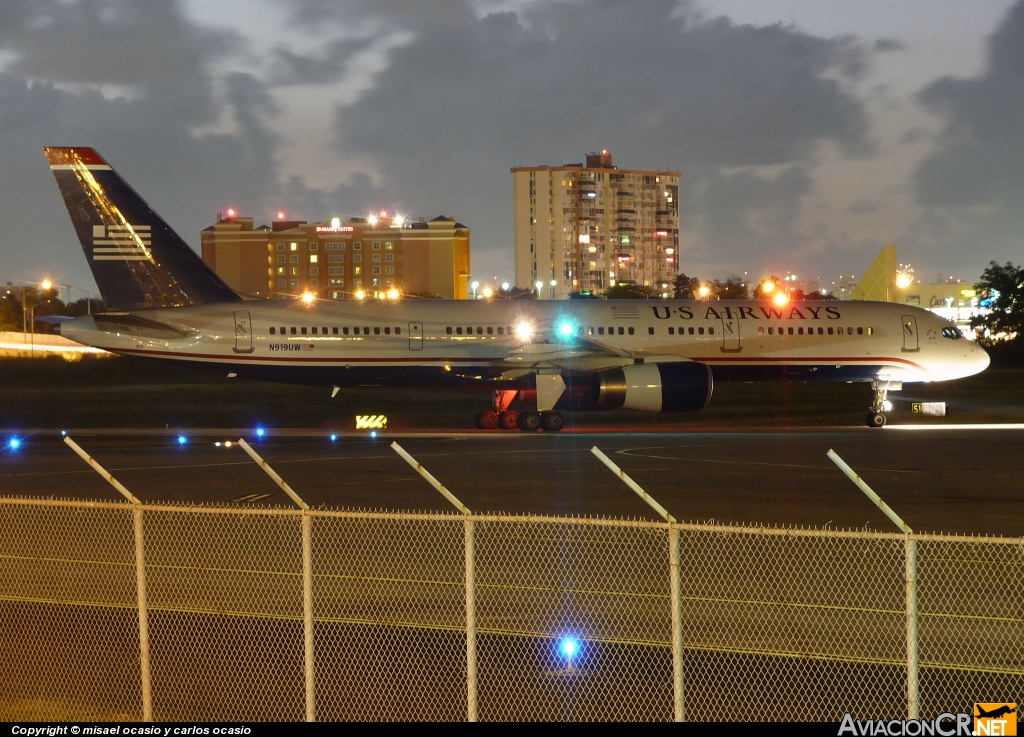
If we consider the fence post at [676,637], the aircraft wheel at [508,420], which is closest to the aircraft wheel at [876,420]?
the aircraft wheel at [508,420]

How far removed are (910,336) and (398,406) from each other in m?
17.7

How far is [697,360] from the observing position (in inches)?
1403

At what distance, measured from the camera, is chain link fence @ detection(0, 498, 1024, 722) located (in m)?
9.05

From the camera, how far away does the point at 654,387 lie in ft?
104

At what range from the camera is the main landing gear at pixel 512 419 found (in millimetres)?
33438

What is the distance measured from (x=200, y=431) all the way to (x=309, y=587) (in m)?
27.2

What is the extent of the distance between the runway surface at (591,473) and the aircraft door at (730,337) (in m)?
3.81

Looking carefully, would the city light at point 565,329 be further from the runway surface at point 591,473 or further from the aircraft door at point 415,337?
the aircraft door at point 415,337

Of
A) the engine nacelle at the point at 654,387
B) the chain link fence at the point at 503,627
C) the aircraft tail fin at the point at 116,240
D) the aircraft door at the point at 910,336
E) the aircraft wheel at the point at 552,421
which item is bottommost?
the chain link fence at the point at 503,627

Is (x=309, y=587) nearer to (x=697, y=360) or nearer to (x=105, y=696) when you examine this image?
(x=105, y=696)

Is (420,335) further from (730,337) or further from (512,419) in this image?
(730,337)

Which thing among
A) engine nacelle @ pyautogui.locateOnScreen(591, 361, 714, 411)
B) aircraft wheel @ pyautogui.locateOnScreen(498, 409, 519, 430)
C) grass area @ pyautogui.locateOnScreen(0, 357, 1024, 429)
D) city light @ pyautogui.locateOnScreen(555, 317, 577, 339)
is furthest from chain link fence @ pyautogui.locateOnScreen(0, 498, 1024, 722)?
grass area @ pyautogui.locateOnScreen(0, 357, 1024, 429)

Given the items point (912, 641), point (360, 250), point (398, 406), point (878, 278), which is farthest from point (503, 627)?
point (360, 250)

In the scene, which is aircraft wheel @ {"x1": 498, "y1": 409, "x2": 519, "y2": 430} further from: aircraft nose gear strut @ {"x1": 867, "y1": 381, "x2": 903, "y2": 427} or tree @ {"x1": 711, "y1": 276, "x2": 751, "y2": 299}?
tree @ {"x1": 711, "y1": 276, "x2": 751, "y2": 299}
